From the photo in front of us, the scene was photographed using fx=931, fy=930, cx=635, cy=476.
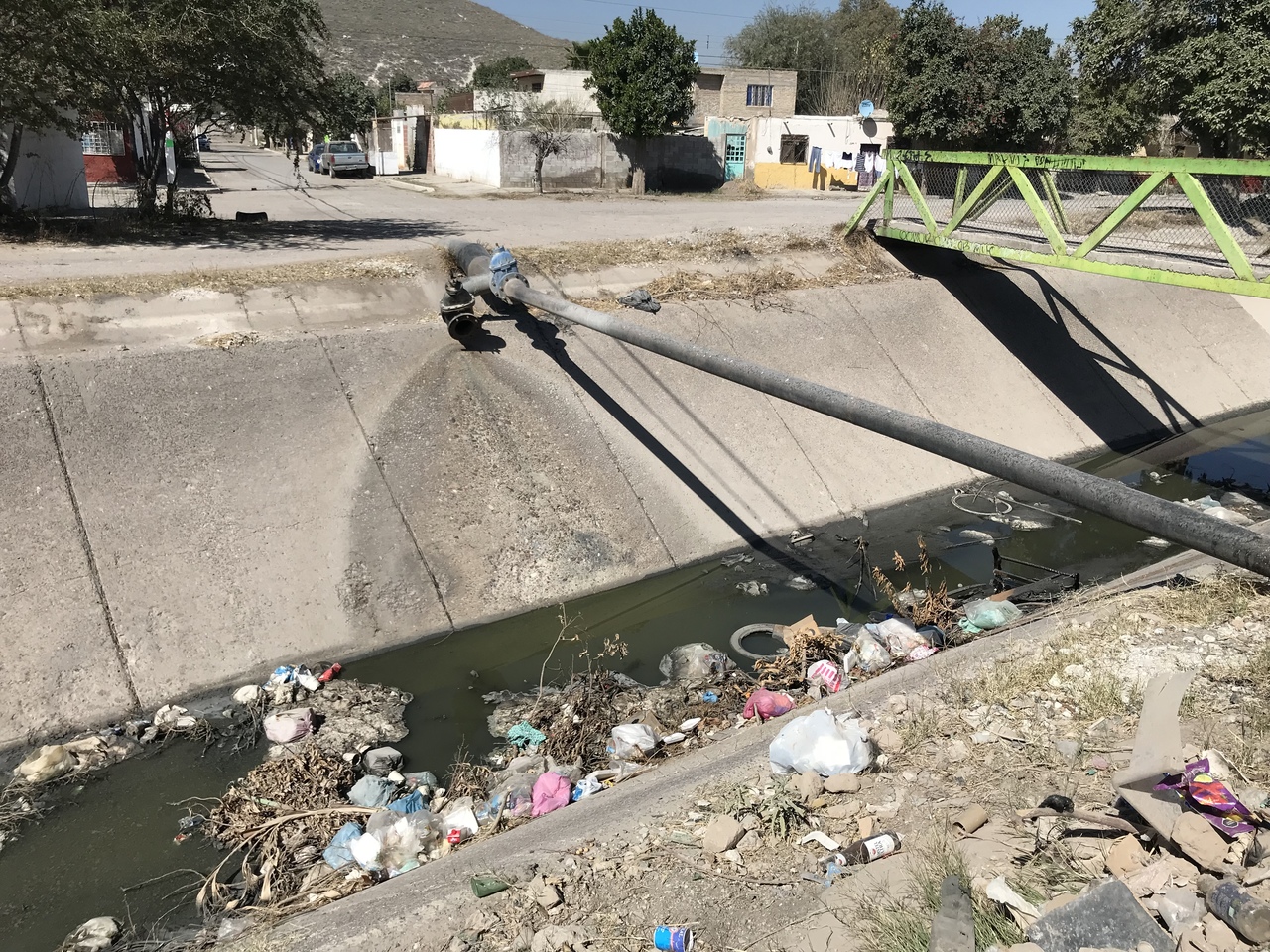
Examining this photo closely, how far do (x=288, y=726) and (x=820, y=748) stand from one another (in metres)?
3.74

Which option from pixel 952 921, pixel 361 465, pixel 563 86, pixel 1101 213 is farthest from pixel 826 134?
pixel 952 921

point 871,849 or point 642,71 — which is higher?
point 642,71

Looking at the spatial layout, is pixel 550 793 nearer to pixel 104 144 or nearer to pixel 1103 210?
pixel 1103 210

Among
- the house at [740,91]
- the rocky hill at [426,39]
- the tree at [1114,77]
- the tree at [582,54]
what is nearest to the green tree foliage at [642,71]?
the tree at [582,54]

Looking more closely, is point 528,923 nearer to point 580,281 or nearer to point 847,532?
point 847,532

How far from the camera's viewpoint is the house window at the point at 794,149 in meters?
31.8

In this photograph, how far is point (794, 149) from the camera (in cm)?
3216

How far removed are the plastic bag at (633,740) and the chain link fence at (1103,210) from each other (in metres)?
6.82

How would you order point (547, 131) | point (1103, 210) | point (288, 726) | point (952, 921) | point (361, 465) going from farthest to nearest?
point (547, 131) → point (1103, 210) → point (361, 465) → point (288, 726) → point (952, 921)

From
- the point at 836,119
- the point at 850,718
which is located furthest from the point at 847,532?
the point at 836,119

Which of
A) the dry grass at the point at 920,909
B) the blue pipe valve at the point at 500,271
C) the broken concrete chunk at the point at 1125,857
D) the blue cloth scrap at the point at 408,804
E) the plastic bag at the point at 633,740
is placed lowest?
the blue cloth scrap at the point at 408,804

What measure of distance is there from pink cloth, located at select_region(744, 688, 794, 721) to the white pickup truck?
3136 cm

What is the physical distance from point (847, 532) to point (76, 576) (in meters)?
6.99

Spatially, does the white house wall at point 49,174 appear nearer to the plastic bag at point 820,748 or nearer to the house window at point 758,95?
the plastic bag at point 820,748
